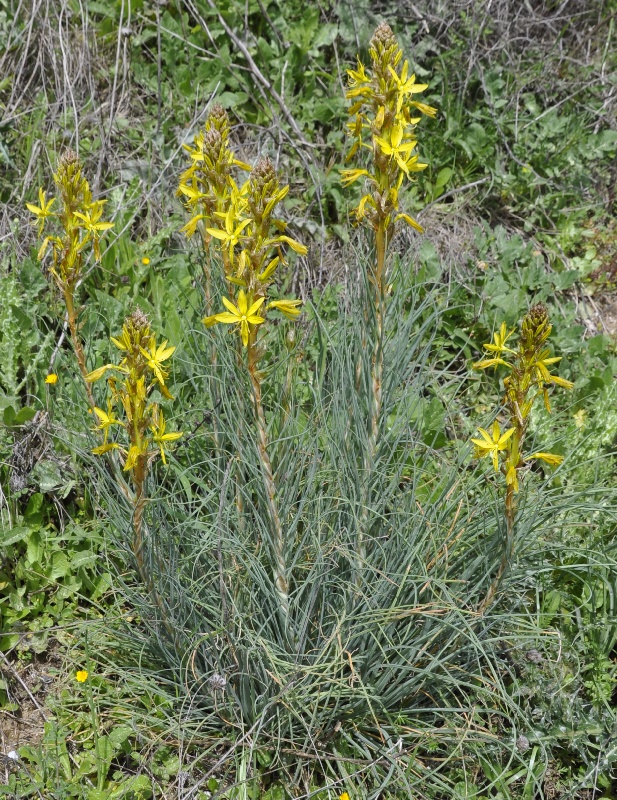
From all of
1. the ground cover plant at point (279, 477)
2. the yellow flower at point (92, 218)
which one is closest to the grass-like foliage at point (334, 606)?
the ground cover plant at point (279, 477)

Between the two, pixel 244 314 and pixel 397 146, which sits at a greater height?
pixel 397 146

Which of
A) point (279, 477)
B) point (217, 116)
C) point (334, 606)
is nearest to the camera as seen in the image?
point (217, 116)

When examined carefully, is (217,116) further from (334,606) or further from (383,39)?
(334,606)

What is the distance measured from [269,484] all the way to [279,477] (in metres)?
0.28

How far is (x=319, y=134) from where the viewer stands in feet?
14.3

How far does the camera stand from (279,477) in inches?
92.3

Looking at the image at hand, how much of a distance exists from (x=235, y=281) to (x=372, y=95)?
0.58 m

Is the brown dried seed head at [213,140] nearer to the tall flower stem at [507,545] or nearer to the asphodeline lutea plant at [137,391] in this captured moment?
the asphodeline lutea plant at [137,391]

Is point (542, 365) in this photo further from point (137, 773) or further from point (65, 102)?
point (65, 102)

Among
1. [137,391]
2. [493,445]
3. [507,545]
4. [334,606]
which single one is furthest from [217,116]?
[334,606]

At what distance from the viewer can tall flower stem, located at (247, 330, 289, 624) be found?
189 cm

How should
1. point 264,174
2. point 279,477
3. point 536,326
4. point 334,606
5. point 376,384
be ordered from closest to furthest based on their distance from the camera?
point 264,174 < point 536,326 < point 376,384 < point 279,477 < point 334,606

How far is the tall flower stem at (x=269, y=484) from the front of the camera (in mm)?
1892

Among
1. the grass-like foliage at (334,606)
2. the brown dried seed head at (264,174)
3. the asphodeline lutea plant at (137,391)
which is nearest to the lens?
the brown dried seed head at (264,174)
